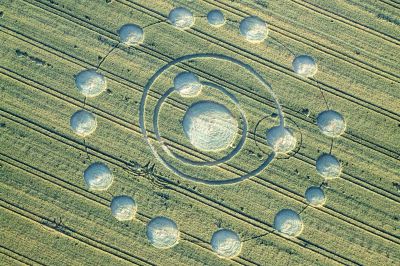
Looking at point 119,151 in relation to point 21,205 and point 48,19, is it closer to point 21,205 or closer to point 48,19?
point 21,205

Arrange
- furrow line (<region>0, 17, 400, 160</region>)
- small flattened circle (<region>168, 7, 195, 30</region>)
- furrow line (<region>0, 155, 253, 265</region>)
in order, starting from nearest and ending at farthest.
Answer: furrow line (<region>0, 155, 253, 265</region>), furrow line (<region>0, 17, 400, 160</region>), small flattened circle (<region>168, 7, 195, 30</region>)

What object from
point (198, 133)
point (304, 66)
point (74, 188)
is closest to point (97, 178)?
point (74, 188)

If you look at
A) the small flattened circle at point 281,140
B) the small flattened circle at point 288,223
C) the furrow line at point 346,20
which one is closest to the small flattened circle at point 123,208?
the small flattened circle at point 288,223

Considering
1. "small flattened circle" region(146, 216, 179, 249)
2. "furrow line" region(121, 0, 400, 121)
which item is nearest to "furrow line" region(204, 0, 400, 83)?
"furrow line" region(121, 0, 400, 121)

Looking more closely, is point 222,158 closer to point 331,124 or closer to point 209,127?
point 209,127

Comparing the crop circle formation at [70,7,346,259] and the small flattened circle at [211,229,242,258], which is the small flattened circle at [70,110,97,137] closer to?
the crop circle formation at [70,7,346,259]

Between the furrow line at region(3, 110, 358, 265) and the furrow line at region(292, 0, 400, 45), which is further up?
the furrow line at region(292, 0, 400, 45)

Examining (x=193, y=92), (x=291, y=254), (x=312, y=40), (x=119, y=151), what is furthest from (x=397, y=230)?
(x=119, y=151)

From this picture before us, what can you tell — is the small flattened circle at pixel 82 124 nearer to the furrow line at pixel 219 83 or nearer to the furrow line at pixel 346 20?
the furrow line at pixel 219 83
